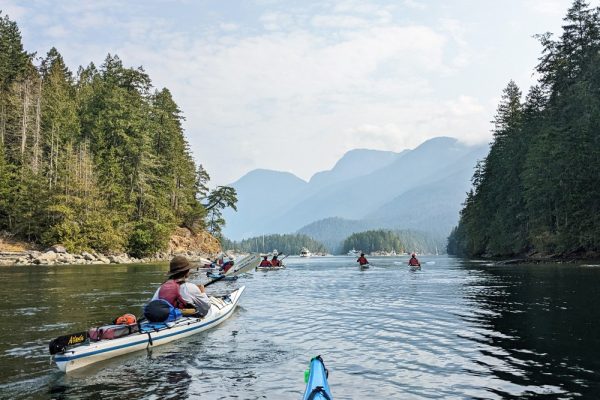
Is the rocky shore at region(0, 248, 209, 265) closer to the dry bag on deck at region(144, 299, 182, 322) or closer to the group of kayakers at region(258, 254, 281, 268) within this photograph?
the group of kayakers at region(258, 254, 281, 268)

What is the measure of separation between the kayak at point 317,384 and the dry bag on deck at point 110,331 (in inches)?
256

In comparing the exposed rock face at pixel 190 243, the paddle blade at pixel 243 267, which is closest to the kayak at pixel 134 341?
the paddle blade at pixel 243 267

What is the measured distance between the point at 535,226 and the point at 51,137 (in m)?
70.5

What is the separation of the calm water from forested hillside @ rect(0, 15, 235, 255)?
43.0 metres

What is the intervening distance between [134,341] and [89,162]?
62.7 metres

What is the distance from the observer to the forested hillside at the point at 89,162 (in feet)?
203

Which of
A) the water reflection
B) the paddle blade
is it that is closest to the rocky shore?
the paddle blade

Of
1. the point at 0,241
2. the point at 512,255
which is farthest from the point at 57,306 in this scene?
the point at 512,255

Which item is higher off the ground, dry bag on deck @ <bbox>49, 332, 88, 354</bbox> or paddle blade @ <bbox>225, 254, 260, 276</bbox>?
paddle blade @ <bbox>225, 254, 260, 276</bbox>

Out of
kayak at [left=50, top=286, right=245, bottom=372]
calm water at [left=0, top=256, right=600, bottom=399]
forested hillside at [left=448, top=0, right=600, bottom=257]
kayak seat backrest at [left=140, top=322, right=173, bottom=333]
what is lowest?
calm water at [left=0, top=256, right=600, bottom=399]

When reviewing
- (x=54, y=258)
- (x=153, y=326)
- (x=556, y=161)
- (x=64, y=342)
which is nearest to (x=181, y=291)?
(x=153, y=326)

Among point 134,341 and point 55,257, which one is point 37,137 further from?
point 134,341

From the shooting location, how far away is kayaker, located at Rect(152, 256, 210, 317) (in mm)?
13703

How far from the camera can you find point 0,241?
58344 mm
